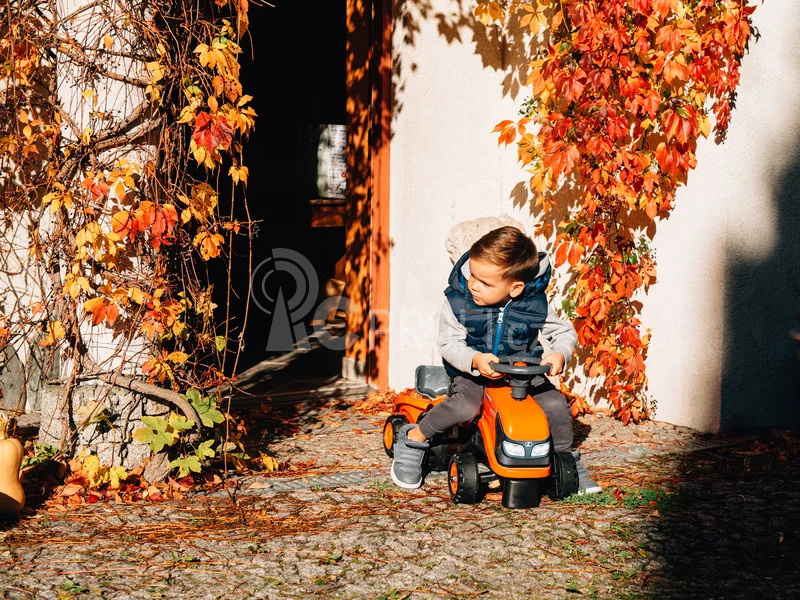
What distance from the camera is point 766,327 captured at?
540 centimetres

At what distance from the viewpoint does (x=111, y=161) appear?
4.13 meters

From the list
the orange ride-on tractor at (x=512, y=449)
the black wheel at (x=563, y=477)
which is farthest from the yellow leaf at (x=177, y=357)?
the black wheel at (x=563, y=477)

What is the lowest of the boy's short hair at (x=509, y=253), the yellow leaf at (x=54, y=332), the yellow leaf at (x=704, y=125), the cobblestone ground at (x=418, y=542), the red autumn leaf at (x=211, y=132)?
the cobblestone ground at (x=418, y=542)

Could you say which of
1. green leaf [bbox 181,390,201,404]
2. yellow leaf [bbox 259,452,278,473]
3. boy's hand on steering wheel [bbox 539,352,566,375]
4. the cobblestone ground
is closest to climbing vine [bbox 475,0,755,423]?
the cobblestone ground

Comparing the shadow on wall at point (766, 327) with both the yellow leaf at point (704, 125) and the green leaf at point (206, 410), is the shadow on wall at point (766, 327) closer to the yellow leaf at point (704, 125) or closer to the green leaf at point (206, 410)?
the yellow leaf at point (704, 125)

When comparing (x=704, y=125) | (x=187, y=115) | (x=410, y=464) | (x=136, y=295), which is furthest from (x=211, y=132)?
(x=704, y=125)

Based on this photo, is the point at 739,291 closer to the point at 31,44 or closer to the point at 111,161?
the point at 111,161

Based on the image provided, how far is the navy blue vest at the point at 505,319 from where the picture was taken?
425 cm

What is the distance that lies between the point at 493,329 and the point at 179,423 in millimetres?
1461

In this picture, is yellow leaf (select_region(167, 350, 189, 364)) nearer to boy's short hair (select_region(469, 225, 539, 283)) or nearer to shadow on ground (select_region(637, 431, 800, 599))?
boy's short hair (select_region(469, 225, 539, 283))

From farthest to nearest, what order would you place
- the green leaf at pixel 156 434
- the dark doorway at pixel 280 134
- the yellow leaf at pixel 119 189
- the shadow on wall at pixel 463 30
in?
the dark doorway at pixel 280 134 < the shadow on wall at pixel 463 30 < the green leaf at pixel 156 434 < the yellow leaf at pixel 119 189

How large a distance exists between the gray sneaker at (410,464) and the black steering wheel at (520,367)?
2.13 ft

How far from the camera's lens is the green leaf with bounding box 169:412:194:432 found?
4102 mm

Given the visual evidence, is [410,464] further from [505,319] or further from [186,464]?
[186,464]
